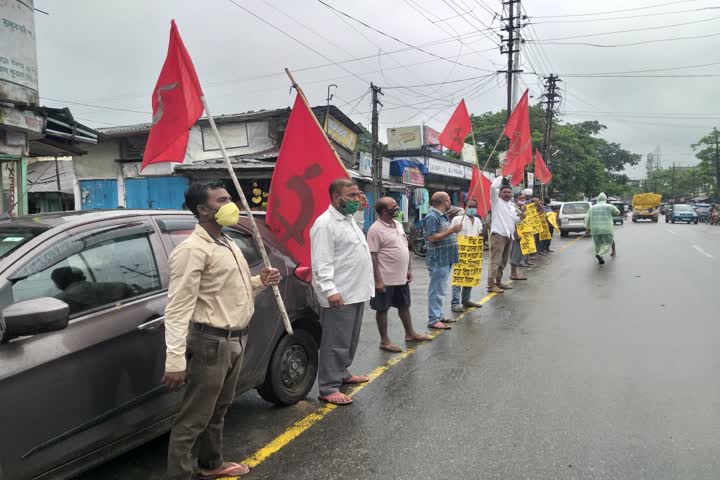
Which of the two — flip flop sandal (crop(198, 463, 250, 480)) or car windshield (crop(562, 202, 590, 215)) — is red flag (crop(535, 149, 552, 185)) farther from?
flip flop sandal (crop(198, 463, 250, 480))

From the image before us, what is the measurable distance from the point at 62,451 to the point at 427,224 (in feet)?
15.8

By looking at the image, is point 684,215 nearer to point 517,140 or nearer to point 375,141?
point 375,141

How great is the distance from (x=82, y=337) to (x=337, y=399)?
6.98 ft

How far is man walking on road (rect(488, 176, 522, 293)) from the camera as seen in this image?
909 centimetres

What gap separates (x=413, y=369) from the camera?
505 centimetres

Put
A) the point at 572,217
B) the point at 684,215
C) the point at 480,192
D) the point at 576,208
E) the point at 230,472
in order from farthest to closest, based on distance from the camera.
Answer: the point at 684,215, the point at 576,208, the point at 572,217, the point at 480,192, the point at 230,472

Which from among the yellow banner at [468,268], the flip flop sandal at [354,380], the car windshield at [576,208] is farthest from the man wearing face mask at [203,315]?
the car windshield at [576,208]

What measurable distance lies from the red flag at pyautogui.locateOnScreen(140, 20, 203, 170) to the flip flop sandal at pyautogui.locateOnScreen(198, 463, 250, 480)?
1921 millimetres

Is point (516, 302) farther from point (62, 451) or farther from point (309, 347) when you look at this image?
point (62, 451)

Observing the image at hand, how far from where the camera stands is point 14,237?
2676mm

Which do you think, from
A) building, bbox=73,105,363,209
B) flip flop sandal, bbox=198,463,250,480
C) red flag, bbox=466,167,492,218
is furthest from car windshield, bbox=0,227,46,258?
building, bbox=73,105,363,209

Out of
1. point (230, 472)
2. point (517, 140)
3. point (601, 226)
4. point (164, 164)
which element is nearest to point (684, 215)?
point (601, 226)

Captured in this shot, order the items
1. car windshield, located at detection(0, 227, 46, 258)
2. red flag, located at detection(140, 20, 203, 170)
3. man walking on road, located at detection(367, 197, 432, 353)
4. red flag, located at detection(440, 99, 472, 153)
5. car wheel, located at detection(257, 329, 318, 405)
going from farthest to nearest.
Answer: red flag, located at detection(440, 99, 472, 153) < man walking on road, located at detection(367, 197, 432, 353) < car wheel, located at detection(257, 329, 318, 405) < red flag, located at detection(140, 20, 203, 170) < car windshield, located at detection(0, 227, 46, 258)

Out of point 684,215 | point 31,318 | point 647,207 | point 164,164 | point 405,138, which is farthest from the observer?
point 647,207
